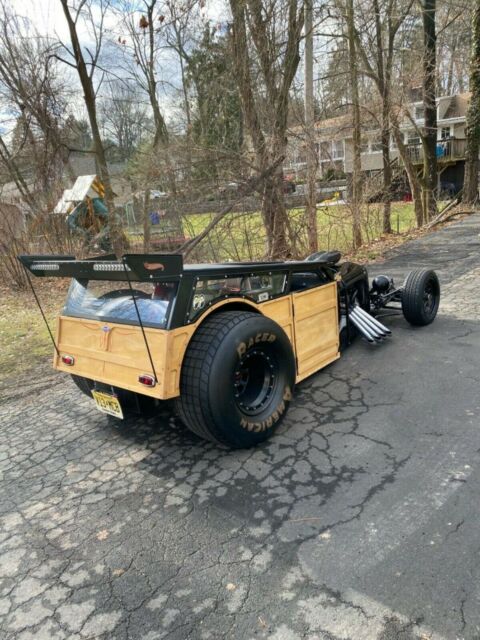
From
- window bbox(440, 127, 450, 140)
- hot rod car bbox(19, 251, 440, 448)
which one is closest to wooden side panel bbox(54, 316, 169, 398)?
hot rod car bbox(19, 251, 440, 448)

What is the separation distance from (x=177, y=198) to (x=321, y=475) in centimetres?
790

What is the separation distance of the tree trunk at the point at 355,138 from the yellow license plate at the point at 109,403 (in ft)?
33.5

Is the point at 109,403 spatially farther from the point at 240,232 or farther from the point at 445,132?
the point at 445,132

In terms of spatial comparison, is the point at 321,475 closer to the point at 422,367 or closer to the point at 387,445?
the point at 387,445

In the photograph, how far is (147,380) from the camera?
9.23ft

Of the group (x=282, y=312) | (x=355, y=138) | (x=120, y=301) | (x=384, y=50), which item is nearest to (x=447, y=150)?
(x=384, y=50)

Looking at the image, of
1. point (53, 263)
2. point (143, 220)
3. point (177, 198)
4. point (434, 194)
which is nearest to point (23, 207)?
point (143, 220)

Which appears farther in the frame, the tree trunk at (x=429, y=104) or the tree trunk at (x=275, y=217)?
the tree trunk at (x=429, y=104)

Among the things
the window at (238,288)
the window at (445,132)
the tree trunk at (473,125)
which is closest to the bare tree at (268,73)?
the window at (238,288)

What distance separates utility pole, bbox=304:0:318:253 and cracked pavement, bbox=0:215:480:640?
675 centimetres

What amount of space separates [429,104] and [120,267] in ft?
54.7

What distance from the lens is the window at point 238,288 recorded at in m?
2.98

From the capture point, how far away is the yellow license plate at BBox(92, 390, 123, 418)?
3.20 m

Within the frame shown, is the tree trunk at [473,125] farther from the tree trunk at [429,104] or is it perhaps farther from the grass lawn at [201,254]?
the grass lawn at [201,254]
